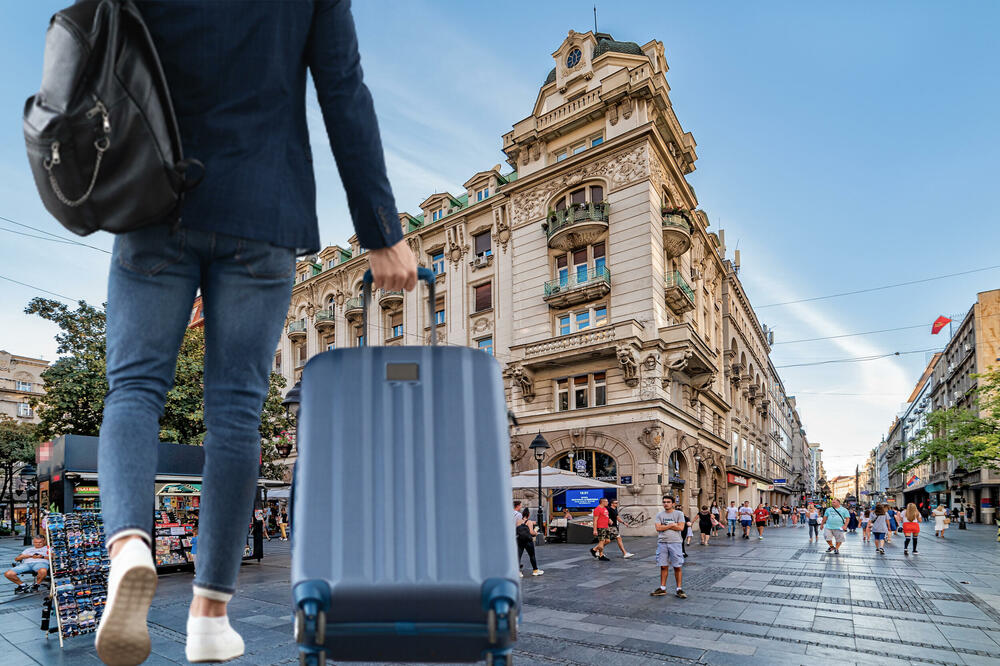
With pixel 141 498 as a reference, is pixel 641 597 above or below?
below

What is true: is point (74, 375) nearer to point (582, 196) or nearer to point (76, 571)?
point (76, 571)

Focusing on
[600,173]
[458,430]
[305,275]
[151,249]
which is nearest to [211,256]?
[151,249]

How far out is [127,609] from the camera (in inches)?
55.1

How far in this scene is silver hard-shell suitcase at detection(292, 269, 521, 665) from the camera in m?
1.53

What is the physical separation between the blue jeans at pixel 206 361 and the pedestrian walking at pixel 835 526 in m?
22.5

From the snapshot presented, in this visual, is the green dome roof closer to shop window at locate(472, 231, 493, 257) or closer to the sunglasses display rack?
shop window at locate(472, 231, 493, 257)

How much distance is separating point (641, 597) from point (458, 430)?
9651mm

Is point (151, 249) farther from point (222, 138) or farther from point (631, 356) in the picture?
point (631, 356)

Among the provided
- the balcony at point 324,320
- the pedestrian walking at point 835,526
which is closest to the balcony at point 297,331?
the balcony at point 324,320

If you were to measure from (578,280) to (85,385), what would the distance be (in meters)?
20.3

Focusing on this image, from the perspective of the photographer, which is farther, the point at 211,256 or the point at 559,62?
the point at 559,62

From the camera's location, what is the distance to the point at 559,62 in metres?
32.5

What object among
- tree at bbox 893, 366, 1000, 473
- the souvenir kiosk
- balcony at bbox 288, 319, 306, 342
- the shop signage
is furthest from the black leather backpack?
balcony at bbox 288, 319, 306, 342

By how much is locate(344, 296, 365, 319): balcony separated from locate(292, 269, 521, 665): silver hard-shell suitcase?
38.2 m
